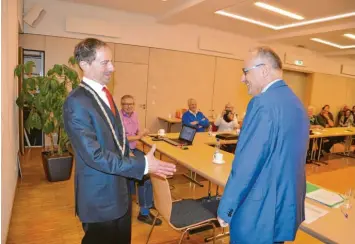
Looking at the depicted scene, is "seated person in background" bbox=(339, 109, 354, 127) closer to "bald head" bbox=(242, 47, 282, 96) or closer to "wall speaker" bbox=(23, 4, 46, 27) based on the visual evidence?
"bald head" bbox=(242, 47, 282, 96)

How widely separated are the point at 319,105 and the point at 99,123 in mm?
10563

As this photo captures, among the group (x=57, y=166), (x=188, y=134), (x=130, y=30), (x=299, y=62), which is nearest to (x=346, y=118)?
(x=299, y=62)

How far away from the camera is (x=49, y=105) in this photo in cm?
366

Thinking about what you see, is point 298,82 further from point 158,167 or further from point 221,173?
point 158,167

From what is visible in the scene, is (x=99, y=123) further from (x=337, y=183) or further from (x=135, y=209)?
(x=337, y=183)

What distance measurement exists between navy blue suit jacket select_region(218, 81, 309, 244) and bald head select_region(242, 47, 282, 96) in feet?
0.31

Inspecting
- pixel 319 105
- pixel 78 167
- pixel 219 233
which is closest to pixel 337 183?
pixel 219 233

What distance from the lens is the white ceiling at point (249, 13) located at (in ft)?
16.7

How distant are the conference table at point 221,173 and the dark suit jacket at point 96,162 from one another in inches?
38.0

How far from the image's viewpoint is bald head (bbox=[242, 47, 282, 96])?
4.59 feet

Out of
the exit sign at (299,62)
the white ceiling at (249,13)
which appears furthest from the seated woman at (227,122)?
the exit sign at (299,62)

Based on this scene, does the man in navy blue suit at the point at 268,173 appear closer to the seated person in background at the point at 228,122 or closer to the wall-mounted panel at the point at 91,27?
the seated person in background at the point at 228,122

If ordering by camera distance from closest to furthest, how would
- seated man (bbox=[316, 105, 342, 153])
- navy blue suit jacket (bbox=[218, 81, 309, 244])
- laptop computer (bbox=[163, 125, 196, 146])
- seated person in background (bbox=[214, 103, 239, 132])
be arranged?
navy blue suit jacket (bbox=[218, 81, 309, 244]) → laptop computer (bbox=[163, 125, 196, 146]) → seated person in background (bbox=[214, 103, 239, 132]) → seated man (bbox=[316, 105, 342, 153])

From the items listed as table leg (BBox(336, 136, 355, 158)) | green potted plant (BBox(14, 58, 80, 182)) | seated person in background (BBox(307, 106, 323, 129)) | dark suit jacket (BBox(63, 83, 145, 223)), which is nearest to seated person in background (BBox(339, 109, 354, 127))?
seated person in background (BBox(307, 106, 323, 129))
